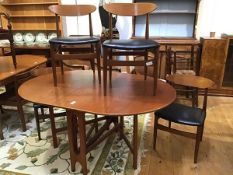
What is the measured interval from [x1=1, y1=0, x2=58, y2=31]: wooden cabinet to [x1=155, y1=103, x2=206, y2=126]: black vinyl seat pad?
10.6 ft

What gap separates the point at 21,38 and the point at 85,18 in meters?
1.46

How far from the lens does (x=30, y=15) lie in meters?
4.33

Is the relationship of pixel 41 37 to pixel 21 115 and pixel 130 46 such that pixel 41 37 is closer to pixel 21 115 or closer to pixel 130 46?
pixel 21 115

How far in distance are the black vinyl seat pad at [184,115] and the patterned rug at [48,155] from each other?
49 cm

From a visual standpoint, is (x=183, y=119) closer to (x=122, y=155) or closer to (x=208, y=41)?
(x=122, y=155)

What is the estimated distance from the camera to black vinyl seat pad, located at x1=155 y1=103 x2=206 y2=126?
1887 mm

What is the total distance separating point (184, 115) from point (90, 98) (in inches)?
34.9

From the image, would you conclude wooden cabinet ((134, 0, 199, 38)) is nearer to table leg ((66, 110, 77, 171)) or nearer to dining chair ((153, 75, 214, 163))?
dining chair ((153, 75, 214, 163))

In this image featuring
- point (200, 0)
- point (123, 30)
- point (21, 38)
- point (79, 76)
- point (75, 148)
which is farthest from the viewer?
point (21, 38)

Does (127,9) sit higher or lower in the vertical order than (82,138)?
higher

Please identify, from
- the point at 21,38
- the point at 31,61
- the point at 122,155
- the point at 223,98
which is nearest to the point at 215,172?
the point at 122,155

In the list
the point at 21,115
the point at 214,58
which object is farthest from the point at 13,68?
the point at 214,58

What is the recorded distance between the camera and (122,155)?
2.11m

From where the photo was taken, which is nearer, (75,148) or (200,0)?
(75,148)
